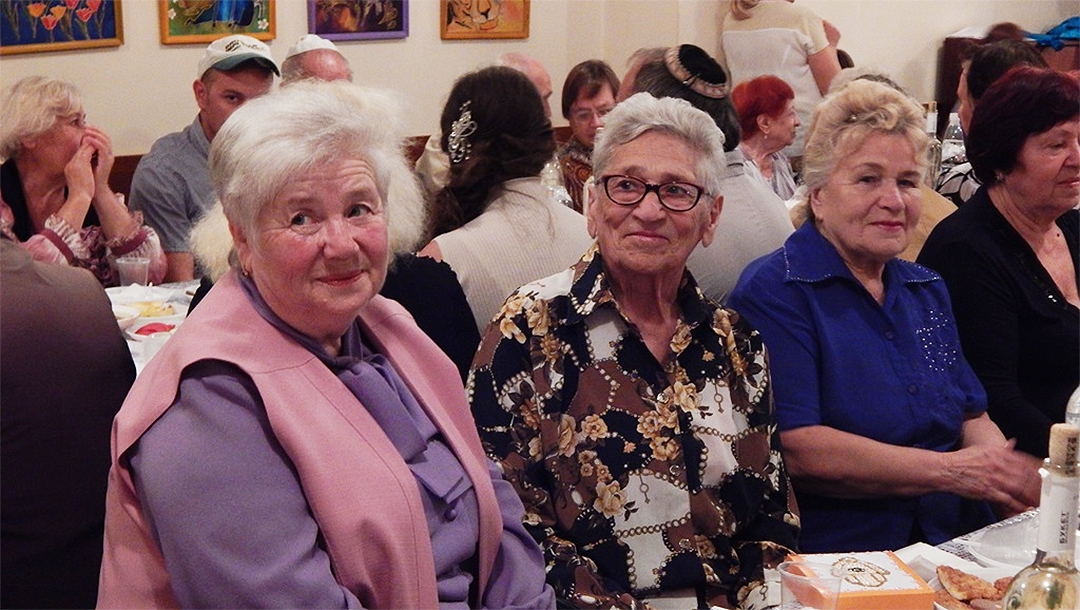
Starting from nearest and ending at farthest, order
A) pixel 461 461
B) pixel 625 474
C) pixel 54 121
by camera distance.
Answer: pixel 461 461 → pixel 625 474 → pixel 54 121

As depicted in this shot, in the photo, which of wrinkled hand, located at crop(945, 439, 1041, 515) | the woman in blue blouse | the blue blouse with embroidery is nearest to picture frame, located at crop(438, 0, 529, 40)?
the woman in blue blouse

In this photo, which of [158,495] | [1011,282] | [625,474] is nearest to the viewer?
[158,495]

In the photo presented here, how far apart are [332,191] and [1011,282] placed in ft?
5.88

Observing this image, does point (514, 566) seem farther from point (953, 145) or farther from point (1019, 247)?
point (953, 145)

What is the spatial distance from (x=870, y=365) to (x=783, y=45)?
4.47 metres

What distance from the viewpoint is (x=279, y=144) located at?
1.62 metres

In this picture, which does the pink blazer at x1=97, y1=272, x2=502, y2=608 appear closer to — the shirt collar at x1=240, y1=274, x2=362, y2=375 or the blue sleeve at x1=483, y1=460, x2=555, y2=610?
the shirt collar at x1=240, y1=274, x2=362, y2=375

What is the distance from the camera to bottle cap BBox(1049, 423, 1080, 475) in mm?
1168

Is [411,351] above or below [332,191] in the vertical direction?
below

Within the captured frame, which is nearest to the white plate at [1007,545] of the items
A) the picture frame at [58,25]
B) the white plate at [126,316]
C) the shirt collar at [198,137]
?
the white plate at [126,316]

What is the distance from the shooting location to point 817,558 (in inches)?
68.2

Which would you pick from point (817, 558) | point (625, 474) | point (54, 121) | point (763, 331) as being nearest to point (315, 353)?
point (625, 474)

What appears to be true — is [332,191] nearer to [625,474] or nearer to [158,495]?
[158,495]

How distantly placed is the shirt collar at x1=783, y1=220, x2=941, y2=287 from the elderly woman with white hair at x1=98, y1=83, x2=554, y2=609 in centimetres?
88
